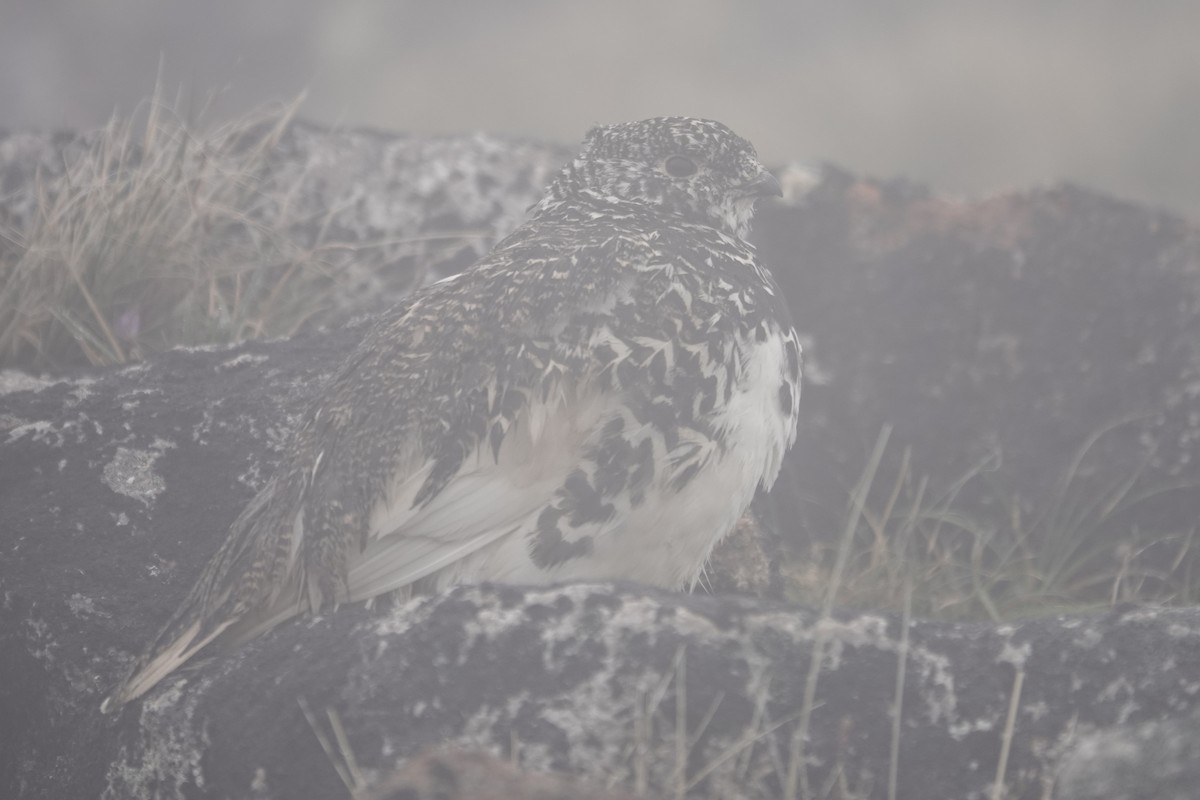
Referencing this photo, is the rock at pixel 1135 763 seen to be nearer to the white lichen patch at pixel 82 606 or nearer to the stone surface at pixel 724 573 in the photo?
the stone surface at pixel 724 573

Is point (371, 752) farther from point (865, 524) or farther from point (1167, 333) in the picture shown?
point (1167, 333)

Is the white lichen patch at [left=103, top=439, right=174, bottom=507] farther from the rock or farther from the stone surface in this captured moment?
the rock

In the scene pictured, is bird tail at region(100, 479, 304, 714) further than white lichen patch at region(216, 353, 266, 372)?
No

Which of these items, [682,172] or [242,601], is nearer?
[242,601]

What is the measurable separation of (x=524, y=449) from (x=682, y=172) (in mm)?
1137

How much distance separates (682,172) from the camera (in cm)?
369

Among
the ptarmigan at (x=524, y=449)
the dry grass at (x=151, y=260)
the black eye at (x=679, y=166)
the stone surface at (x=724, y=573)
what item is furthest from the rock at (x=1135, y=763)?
the dry grass at (x=151, y=260)

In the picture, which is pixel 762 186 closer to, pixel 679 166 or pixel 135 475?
pixel 679 166

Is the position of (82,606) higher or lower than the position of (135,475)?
lower

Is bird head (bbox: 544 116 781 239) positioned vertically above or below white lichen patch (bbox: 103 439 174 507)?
above

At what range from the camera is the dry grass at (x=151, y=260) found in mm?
4531

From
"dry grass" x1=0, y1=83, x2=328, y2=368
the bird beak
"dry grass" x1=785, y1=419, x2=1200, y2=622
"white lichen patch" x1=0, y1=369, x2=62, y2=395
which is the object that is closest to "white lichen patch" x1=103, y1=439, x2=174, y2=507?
"white lichen patch" x1=0, y1=369, x2=62, y2=395

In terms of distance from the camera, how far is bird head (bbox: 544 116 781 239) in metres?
3.68

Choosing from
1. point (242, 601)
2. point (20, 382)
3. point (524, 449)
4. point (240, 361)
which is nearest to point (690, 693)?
point (524, 449)
